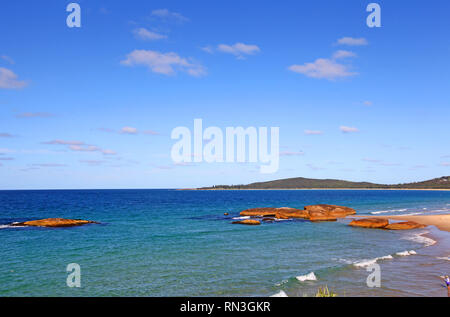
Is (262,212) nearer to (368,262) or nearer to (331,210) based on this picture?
(331,210)

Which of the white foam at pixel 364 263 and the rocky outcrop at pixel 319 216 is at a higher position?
the white foam at pixel 364 263

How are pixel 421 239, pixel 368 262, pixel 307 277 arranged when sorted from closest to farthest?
pixel 307 277 → pixel 368 262 → pixel 421 239

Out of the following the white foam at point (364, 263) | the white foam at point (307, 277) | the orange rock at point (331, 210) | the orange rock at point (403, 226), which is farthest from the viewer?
the orange rock at point (331, 210)

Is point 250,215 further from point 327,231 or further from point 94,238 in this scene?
point 94,238

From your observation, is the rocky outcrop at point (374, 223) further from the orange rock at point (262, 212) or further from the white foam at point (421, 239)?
the orange rock at point (262, 212)

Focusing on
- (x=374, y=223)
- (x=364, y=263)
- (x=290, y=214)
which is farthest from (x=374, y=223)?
(x=364, y=263)

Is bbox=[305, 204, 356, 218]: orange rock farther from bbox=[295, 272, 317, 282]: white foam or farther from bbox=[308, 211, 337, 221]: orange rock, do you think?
bbox=[295, 272, 317, 282]: white foam

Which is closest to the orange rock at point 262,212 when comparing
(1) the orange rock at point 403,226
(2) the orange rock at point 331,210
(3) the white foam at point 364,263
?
(2) the orange rock at point 331,210

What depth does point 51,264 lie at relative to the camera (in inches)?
998

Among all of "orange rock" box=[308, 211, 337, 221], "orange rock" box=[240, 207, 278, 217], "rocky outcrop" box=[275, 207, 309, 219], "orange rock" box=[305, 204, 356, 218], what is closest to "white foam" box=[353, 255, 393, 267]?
"orange rock" box=[308, 211, 337, 221]

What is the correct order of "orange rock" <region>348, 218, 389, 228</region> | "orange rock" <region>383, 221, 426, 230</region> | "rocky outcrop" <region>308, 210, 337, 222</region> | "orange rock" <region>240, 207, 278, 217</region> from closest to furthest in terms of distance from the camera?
"orange rock" <region>383, 221, 426, 230</region>
"orange rock" <region>348, 218, 389, 228</region>
"rocky outcrop" <region>308, 210, 337, 222</region>
"orange rock" <region>240, 207, 278, 217</region>

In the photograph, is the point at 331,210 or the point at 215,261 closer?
the point at 215,261
